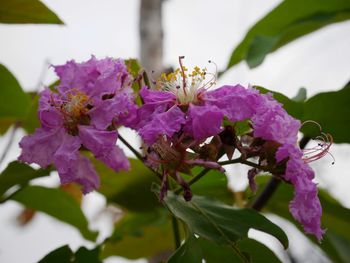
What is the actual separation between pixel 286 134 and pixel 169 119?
5.7 inches

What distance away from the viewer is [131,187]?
1032mm

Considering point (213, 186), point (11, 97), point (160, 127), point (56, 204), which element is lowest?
point (56, 204)

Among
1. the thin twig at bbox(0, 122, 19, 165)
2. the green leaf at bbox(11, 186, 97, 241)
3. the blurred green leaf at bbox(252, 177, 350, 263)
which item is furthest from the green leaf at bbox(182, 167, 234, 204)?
the thin twig at bbox(0, 122, 19, 165)

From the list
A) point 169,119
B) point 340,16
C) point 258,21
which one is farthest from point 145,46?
point 169,119

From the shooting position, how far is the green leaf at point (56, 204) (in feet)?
3.50

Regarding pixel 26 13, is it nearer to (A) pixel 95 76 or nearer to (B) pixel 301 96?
(A) pixel 95 76

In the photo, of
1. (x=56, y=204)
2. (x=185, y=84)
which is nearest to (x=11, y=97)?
(x=56, y=204)

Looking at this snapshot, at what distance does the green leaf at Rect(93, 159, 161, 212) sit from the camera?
3.30ft

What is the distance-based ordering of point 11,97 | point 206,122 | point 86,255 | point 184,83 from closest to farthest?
point 206,122 < point 184,83 < point 86,255 < point 11,97

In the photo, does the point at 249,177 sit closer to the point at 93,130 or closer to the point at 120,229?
the point at 93,130

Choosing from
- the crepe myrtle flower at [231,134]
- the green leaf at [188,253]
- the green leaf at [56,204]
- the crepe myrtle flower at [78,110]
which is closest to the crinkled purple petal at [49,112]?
the crepe myrtle flower at [78,110]

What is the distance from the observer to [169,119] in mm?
649

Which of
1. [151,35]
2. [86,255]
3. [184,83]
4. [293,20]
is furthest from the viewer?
[151,35]

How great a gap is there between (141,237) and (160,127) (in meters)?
0.61
